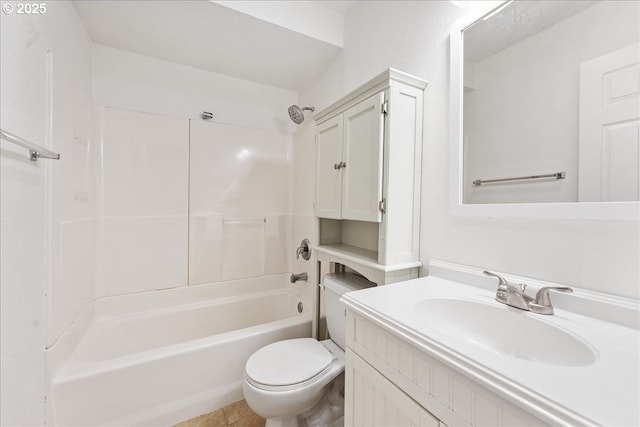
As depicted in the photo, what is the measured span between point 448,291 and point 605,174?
56 centimetres

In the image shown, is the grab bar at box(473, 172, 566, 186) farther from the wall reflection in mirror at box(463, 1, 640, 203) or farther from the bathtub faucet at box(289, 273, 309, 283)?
the bathtub faucet at box(289, 273, 309, 283)

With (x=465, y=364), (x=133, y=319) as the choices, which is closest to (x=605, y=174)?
(x=465, y=364)

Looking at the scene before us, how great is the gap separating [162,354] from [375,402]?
113 centimetres

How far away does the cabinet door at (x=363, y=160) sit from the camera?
1115 mm

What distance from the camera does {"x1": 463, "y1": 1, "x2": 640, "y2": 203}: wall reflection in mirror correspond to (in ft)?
2.23

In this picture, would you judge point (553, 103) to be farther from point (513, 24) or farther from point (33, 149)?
point (33, 149)

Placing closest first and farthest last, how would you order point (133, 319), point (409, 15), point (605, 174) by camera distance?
point (605, 174) → point (409, 15) → point (133, 319)

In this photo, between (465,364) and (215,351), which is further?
(215,351)

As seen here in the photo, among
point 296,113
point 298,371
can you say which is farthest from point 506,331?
point 296,113

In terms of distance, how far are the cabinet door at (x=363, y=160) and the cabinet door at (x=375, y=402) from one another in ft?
1.91

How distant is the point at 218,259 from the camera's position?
2148 mm

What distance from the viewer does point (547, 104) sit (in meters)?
0.81

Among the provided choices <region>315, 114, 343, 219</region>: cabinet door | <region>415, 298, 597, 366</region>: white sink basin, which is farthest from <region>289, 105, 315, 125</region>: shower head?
<region>415, 298, 597, 366</region>: white sink basin

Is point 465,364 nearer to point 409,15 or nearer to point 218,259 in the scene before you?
point 409,15
